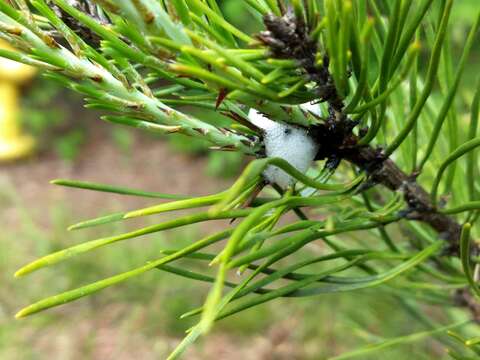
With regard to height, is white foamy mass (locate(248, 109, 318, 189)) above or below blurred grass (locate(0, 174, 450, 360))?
above

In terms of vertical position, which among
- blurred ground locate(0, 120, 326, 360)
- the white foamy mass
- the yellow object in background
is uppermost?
the white foamy mass

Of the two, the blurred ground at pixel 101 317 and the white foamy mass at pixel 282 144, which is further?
the blurred ground at pixel 101 317

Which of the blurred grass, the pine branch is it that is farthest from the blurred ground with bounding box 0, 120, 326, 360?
the pine branch

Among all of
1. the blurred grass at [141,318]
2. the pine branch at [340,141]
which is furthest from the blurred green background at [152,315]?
the pine branch at [340,141]

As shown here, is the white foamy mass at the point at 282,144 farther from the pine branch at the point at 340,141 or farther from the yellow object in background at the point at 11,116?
the yellow object in background at the point at 11,116

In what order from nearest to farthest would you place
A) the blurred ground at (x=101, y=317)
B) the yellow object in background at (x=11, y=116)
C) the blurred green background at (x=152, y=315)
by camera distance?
the blurred green background at (x=152, y=315) < the blurred ground at (x=101, y=317) < the yellow object in background at (x=11, y=116)

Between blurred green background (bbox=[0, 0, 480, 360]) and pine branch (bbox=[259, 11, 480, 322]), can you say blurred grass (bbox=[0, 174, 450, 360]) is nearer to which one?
blurred green background (bbox=[0, 0, 480, 360])
